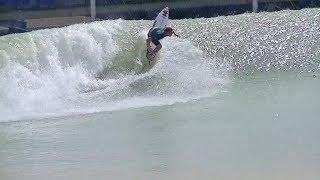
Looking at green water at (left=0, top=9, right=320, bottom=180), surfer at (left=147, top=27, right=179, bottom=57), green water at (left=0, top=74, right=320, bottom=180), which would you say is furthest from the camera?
surfer at (left=147, top=27, right=179, bottom=57)

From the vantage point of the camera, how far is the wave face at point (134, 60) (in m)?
9.90

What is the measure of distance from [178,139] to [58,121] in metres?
2.28

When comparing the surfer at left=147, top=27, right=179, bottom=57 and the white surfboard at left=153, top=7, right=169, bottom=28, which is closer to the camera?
the surfer at left=147, top=27, right=179, bottom=57

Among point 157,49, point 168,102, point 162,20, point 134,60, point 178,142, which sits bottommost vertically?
point 134,60

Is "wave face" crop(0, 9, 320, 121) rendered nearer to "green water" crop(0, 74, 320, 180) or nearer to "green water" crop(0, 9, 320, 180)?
"green water" crop(0, 9, 320, 180)

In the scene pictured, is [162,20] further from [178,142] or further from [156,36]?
[178,142]

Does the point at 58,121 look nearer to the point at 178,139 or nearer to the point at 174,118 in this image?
the point at 174,118

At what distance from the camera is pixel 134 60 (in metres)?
12.9

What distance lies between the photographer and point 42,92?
1048cm

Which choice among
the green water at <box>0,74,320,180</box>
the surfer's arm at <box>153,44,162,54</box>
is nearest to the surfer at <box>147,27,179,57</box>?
the surfer's arm at <box>153,44,162,54</box>

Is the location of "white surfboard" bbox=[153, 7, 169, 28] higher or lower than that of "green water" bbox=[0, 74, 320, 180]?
higher

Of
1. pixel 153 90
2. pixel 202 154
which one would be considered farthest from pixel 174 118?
pixel 153 90

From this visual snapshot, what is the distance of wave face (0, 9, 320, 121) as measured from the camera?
32.5 feet

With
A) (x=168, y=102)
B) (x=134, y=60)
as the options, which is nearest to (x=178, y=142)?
(x=168, y=102)
